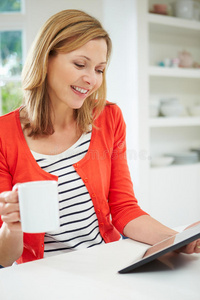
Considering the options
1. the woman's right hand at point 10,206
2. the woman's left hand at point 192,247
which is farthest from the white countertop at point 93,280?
the woman's right hand at point 10,206

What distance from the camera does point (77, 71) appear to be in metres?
1.21

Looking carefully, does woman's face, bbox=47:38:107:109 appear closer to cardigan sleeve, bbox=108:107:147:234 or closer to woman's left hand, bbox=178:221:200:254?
cardigan sleeve, bbox=108:107:147:234

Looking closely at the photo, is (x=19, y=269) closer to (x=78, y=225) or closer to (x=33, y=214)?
(x=33, y=214)

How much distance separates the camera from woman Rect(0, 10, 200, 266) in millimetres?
1204

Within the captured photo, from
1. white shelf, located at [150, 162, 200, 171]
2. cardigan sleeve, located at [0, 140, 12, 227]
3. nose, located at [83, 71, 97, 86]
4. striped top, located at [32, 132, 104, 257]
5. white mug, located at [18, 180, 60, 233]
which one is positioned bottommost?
white shelf, located at [150, 162, 200, 171]

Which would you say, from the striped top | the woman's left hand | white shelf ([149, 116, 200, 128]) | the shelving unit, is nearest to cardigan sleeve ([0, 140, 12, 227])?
the striped top

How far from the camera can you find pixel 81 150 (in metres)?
1.34

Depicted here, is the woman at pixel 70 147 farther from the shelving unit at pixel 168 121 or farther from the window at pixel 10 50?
the window at pixel 10 50

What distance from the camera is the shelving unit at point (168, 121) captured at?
3217mm

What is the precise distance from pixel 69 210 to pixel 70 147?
24 cm

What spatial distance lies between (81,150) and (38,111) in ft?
0.72

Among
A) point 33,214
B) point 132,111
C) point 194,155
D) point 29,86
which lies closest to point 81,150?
point 29,86

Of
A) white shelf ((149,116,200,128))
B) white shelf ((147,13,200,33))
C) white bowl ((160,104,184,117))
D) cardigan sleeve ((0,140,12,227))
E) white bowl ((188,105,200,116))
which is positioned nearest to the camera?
cardigan sleeve ((0,140,12,227))

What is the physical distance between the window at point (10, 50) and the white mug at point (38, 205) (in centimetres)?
273
